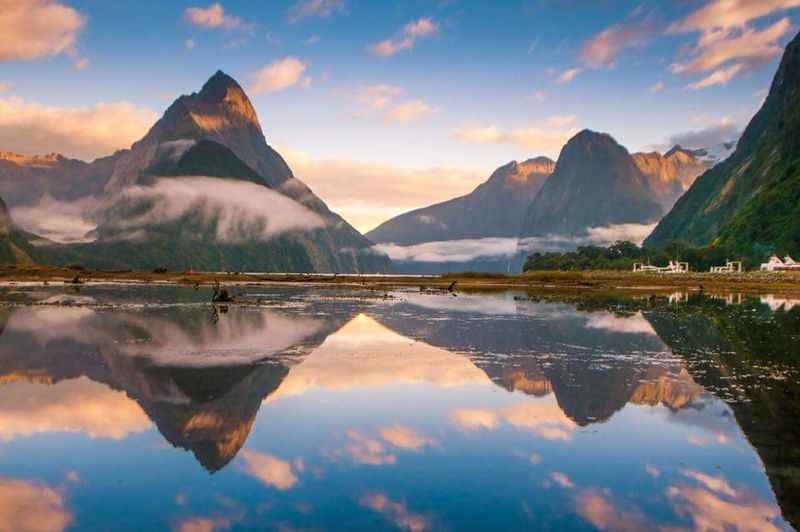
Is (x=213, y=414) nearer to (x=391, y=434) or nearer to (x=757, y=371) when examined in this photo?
(x=391, y=434)

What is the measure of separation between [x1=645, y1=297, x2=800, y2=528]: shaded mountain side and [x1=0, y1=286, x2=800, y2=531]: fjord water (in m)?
0.17

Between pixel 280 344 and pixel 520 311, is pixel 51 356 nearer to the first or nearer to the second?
pixel 280 344

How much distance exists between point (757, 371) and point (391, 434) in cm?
2288

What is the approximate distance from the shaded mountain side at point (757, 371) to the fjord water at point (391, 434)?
0.17 metres

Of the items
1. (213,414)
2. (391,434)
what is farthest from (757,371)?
(213,414)

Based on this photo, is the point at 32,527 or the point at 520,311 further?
the point at 520,311

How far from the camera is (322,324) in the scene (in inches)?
2201

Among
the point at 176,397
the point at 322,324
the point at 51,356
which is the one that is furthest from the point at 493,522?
the point at 322,324

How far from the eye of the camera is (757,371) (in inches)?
1331

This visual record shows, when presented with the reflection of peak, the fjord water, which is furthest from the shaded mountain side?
the reflection of peak

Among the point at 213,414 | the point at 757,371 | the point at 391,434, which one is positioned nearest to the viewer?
the point at 391,434

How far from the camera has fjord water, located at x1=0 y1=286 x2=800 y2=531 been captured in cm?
1519

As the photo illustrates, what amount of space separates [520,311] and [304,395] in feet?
171

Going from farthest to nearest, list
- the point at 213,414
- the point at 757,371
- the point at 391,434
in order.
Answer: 1. the point at 757,371
2. the point at 213,414
3. the point at 391,434
